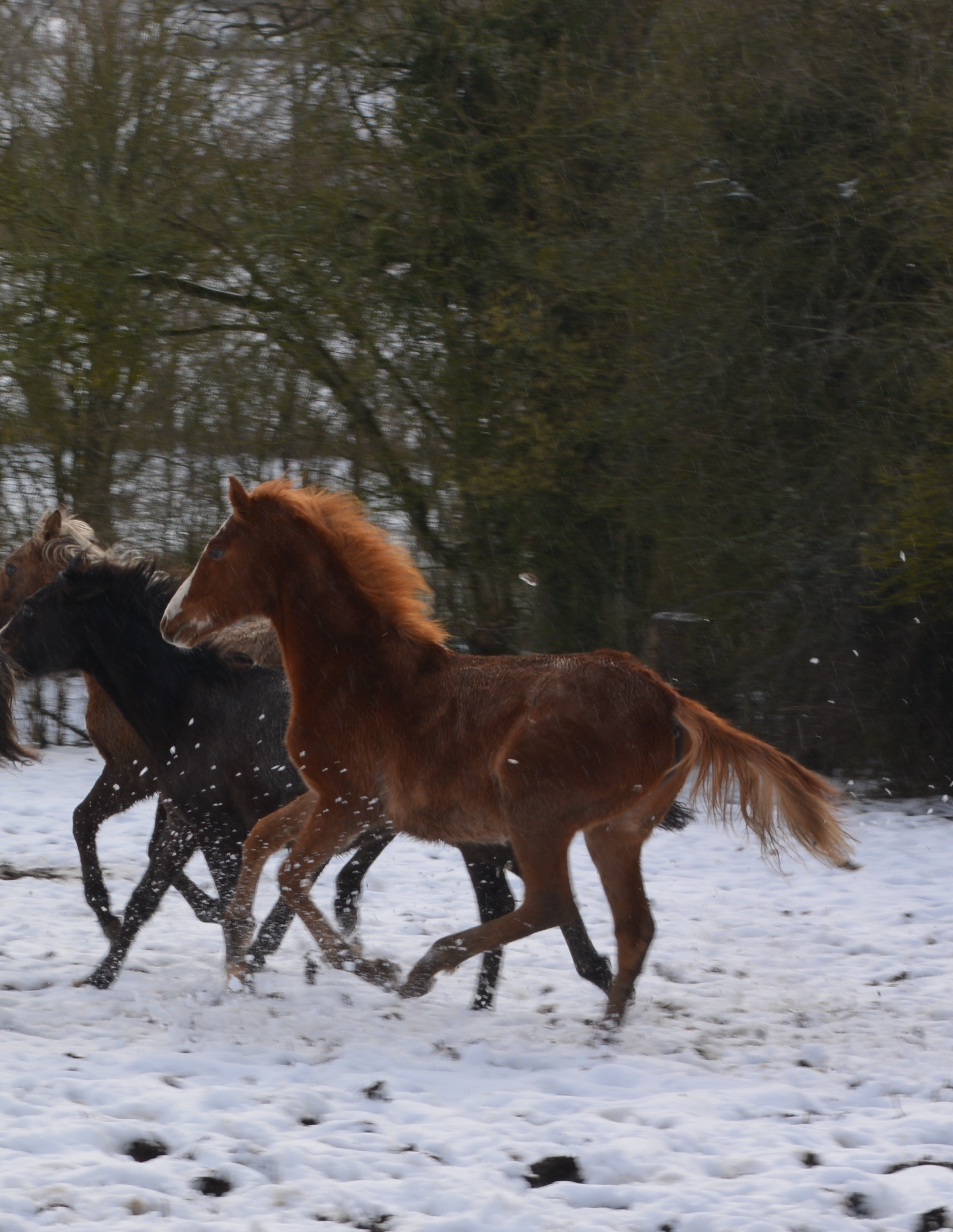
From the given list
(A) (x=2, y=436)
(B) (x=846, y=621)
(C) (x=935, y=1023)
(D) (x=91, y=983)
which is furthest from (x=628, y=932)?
(A) (x=2, y=436)

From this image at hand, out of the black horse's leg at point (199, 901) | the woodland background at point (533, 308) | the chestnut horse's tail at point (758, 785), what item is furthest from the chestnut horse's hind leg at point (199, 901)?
the woodland background at point (533, 308)

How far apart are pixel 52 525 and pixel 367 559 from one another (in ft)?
9.27

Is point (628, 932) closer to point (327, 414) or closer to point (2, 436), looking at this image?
point (327, 414)

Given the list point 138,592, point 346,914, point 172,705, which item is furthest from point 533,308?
point 346,914

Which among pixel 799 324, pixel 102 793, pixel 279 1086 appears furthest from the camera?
pixel 799 324

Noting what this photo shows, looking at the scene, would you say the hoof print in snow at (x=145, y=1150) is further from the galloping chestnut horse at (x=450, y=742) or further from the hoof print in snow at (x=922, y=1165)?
the hoof print in snow at (x=922, y=1165)

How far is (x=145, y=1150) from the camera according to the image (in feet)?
10.7

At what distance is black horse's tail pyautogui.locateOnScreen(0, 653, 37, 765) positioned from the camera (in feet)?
21.0

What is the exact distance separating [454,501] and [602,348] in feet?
5.48

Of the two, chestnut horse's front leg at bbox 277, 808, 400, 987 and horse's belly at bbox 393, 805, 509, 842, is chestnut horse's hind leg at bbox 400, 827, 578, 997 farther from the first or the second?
chestnut horse's front leg at bbox 277, 808, 400, 987

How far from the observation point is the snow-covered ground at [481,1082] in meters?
3.04

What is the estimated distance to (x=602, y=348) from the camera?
9.41 m

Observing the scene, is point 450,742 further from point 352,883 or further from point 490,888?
point 352,883

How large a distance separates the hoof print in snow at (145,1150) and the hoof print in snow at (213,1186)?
0.17 meters
